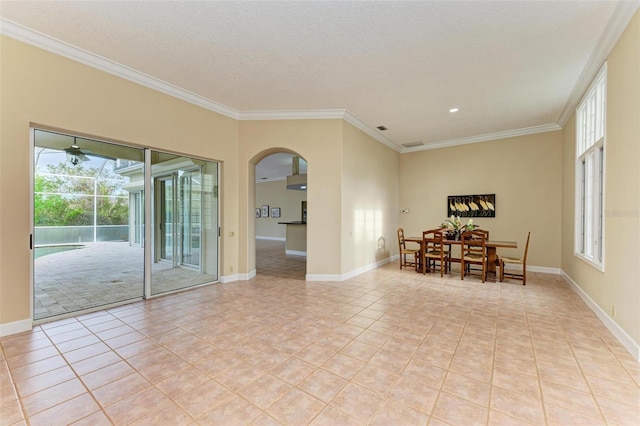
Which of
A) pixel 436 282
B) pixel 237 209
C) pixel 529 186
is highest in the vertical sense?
pixel 529 186

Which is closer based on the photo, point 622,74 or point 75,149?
point 622,74

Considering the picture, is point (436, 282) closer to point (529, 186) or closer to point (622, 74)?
point (529, 186)

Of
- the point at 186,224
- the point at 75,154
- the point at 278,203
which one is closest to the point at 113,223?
the point at 75,154

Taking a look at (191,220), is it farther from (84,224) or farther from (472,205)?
(472,205)

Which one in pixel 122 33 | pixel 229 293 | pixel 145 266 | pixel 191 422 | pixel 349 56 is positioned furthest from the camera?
pixel 229 293

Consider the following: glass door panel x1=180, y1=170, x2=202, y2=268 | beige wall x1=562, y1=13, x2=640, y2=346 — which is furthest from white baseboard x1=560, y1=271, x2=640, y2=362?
glass door panel x1=180, y1=170, x2=202, y2=268

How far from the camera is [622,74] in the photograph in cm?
281

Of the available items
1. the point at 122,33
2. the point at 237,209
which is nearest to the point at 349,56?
the point at 122,33

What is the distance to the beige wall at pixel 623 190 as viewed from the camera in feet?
8.24

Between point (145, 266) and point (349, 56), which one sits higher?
point (349, 56)

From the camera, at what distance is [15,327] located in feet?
9.56

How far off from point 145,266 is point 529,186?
25.6ft

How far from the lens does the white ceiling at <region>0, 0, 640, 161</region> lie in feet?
8.55

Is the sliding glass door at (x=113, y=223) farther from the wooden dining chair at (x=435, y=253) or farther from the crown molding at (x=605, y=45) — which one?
the crown molding at (x=605, y=45)
